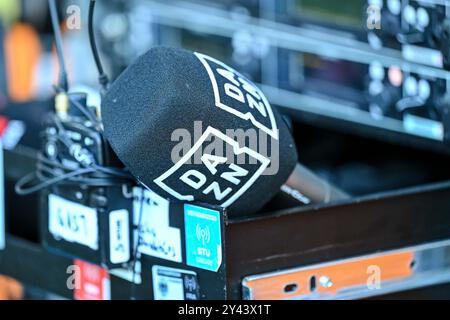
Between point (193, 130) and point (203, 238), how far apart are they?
0.15m

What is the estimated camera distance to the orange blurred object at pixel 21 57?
14.8 ft

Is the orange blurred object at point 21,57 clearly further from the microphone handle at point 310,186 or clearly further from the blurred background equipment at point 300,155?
the microphone handle at point 310,186

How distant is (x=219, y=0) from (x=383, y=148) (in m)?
0.47

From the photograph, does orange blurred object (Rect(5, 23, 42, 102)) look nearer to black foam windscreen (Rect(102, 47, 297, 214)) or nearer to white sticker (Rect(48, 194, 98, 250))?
white sticker (Rect(48, 194, 98, 250))

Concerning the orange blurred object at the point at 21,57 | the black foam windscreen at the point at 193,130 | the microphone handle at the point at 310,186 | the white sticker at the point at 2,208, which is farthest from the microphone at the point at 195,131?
the orange blurred object at the point at 21,57

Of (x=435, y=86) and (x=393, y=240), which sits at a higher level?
(x=435, y=86)

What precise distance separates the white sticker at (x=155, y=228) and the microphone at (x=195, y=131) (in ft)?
0.20

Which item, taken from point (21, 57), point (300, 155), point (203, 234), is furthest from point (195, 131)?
point (21, 57)

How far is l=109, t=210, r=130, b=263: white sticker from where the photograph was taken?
4.78 feet

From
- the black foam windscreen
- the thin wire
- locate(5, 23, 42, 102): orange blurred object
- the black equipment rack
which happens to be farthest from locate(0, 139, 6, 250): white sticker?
locate(5, 23, 42, 102): orange blurred object

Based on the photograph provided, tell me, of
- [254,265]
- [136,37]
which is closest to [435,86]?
[254,265]

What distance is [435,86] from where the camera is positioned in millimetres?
1739

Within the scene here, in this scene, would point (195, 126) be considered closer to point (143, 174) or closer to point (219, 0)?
point (143, 174)
